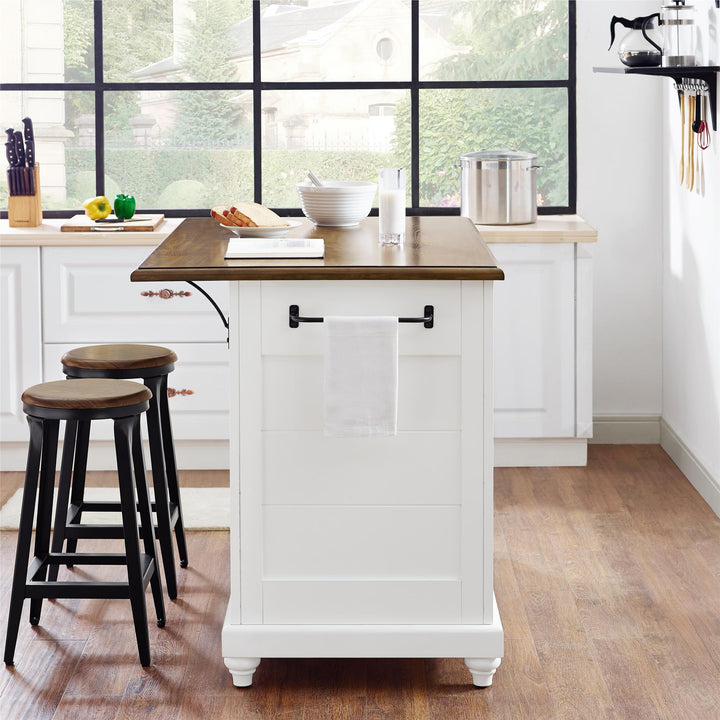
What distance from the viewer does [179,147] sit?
15.2 ft

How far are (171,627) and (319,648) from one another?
52 centimetres

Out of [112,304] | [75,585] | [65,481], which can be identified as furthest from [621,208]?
[75,585]

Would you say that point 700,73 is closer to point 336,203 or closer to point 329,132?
point 336,203

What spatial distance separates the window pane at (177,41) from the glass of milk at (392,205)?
2.11m

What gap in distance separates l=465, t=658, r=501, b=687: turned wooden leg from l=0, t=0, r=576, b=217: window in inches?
96.2

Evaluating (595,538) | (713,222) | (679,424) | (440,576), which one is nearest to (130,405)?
(440,576)

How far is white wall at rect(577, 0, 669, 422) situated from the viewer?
14.6 ft

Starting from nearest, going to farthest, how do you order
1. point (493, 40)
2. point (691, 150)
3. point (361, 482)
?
point (361, 482)
point (691, 150)
point (493, 40)

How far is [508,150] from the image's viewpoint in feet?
14.4

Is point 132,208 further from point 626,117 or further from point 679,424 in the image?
point 679,424

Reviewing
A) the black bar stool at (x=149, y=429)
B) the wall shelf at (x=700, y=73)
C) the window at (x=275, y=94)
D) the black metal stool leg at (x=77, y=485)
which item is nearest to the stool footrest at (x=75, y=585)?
the black bar stool at (x=149, y=429)

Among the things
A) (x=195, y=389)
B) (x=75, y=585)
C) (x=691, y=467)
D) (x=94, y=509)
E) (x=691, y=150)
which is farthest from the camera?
(x=195, y=389)

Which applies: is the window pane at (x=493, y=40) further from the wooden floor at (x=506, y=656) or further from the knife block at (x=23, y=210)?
the wooden floor at (x=506, y=656)

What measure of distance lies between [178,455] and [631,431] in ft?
6.03
